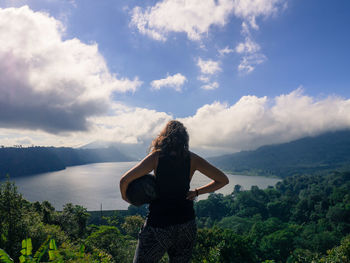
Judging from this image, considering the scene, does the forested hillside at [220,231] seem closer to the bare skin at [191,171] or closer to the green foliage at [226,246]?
the green foliage at [226,246]

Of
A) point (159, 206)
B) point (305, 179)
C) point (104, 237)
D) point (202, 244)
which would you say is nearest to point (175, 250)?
point (159, 206)

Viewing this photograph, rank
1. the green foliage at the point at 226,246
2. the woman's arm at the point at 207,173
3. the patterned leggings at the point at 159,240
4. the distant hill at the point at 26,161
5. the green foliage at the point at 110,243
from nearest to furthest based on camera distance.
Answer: the patterned leggings at the point at 159,240 < the woman's arm at the point at 207,173 < the green foliage at the point at 110,243 < the green foliage at the point at 226,246 < the distant hill at the point at 26,161

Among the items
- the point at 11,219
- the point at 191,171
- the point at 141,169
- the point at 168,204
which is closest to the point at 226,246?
the point at 11,219

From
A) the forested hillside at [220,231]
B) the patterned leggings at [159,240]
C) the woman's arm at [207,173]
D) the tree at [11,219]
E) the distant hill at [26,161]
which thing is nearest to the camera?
the patterned leggings at [159,240]

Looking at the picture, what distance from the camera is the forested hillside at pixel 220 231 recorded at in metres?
7.96

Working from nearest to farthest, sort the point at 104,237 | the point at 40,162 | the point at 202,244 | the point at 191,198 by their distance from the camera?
the point at 191,198
the point at 104,237
the point at 202,244
the point at 40,162

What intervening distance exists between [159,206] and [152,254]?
0.38 m

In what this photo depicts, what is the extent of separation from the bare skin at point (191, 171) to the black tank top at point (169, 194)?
0.24 ft

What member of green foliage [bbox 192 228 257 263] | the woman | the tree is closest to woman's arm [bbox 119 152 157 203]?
the woman

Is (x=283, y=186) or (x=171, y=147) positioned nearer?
(x=171, y=147)

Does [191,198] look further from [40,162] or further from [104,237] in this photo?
[40,162]

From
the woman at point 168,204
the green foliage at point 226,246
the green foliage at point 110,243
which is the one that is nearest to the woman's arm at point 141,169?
the woman at point 168,204

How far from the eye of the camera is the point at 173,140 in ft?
6.23

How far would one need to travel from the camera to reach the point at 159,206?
1.85m
